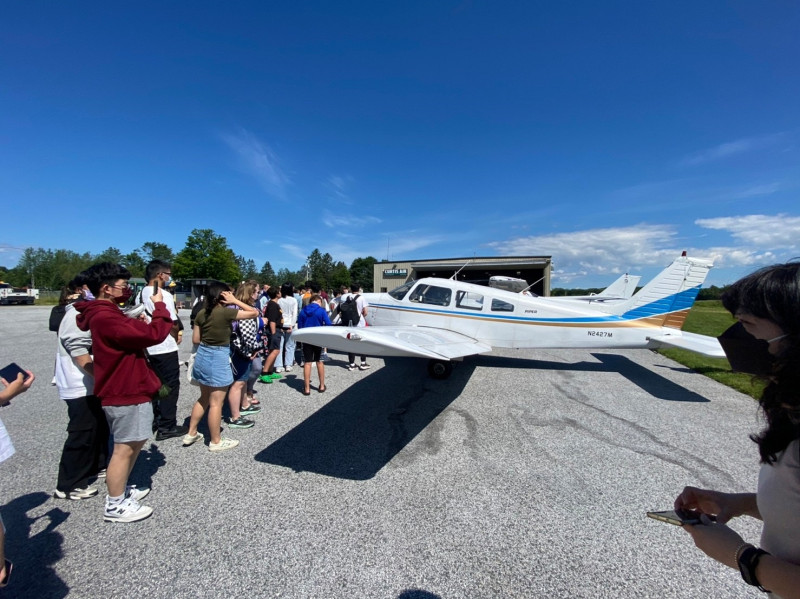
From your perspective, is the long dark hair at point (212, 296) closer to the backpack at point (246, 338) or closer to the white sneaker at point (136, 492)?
the backpack at point (246, 338)

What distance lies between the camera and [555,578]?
2.08 meters

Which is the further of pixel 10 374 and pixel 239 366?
pixel 239 366

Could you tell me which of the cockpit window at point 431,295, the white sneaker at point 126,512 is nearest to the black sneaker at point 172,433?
the white sneaker at point 126,512

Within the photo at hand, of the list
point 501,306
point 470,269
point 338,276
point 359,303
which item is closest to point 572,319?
point 501,306

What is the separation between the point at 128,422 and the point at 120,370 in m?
0.37

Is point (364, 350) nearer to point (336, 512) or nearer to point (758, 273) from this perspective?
point (336, 512)

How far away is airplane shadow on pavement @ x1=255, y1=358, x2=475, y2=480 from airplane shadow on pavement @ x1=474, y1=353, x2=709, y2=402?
78.2 inches

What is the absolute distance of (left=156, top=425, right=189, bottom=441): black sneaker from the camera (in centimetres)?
375

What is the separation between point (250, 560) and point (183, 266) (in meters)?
55.9

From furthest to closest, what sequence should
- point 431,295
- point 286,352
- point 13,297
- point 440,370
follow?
point 13,297 < point 431,295 < point 286,352 < point 440,370

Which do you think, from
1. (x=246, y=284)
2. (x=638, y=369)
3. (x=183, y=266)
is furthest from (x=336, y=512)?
(x=183, y=266)

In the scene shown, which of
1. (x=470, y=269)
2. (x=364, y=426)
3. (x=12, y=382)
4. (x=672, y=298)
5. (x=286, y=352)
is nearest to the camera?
(x=12, y=382)

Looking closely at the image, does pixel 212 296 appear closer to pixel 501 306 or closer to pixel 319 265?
pixel 501 306

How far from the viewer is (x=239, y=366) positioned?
4.10m
